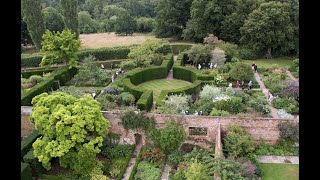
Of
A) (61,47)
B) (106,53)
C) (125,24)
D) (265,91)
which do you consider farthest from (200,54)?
(125,24)

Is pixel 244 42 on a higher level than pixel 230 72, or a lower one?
higher

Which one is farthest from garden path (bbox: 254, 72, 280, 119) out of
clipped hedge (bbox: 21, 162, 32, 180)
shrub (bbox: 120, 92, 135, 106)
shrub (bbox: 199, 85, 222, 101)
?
clipped hedge (bbox: 21, 162, 32, 180)

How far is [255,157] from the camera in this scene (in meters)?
22.8

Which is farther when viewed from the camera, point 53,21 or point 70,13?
point 53,21

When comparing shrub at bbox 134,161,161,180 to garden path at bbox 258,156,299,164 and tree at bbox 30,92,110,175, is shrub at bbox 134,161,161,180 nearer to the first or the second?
tree at bbox 30,92,110,175

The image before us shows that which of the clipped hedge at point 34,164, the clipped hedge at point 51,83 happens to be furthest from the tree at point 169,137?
the clipped hedge at point 51,83

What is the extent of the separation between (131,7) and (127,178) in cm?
6414

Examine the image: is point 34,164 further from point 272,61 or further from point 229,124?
point 272,61

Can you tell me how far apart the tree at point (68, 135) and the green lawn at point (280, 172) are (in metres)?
11.2

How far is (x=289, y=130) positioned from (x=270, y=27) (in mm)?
24772

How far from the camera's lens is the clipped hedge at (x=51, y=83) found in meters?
31.5

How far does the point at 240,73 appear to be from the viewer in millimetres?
35281
